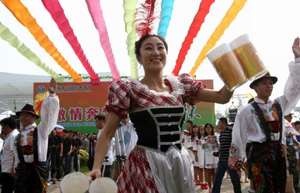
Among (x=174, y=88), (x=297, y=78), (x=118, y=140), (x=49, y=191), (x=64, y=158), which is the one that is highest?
(x=297, y=78)

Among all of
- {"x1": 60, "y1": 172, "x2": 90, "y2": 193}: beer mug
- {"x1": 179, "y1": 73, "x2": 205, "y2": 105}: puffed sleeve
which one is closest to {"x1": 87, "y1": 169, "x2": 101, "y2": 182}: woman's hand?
{"x1": 60, "y1": 172, "x2": 90, "y2": 193}: beer mug

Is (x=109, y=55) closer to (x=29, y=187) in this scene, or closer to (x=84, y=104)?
(x=29, y=187)

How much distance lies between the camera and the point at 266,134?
3.30m

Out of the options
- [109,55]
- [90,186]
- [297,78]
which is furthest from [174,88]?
[109,55]

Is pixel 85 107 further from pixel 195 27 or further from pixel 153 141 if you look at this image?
pixel 153 141

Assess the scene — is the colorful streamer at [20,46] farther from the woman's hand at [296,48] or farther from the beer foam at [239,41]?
the beer foam at [239,41]

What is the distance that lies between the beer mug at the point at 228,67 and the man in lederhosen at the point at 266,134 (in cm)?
156

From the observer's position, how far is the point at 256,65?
1738 millimetres

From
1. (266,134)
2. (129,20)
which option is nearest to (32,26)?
(129,20)

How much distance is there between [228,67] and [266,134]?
187cm

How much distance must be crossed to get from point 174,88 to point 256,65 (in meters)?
0.52

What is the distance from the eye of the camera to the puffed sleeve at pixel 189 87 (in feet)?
6.59

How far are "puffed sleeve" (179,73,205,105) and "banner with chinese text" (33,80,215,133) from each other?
42.3 feet

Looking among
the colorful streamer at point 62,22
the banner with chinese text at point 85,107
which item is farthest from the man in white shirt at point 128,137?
the banner with chinese text at point 85,107
